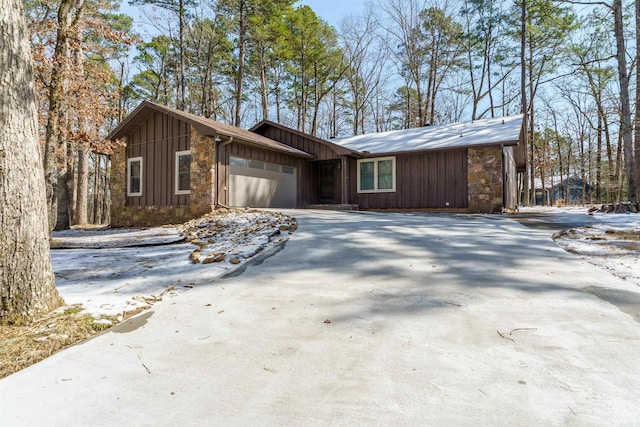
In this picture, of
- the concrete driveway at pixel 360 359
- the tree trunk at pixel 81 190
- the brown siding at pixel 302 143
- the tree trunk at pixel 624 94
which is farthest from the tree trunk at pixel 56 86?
the tree trunk at pixel 624 94

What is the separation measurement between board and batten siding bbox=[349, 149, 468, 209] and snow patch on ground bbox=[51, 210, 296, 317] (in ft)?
20.4

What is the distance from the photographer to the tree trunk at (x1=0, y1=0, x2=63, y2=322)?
221 centimetres

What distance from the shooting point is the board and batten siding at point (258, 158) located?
9438mm

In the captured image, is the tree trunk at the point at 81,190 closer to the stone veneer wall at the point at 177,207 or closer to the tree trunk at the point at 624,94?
the stone veneer wall at the point at 177,207

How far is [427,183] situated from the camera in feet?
37.0

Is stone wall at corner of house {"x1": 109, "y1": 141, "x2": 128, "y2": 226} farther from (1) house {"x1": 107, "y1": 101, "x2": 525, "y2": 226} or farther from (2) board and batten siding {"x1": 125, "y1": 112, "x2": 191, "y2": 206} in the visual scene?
(2) board and batten siding {"x1": 125, "y1": 112, "x2": 191, "y2": 206}

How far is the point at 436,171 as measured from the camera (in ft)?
36.6

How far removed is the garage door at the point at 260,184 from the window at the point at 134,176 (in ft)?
10.6

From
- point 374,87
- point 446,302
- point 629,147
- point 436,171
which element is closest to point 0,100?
point 446,302

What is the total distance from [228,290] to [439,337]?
169cm

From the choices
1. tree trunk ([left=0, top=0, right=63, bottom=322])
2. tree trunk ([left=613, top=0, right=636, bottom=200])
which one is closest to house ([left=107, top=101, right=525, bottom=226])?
tree trunk ([left=613, top=0, right=636, bottom=200])

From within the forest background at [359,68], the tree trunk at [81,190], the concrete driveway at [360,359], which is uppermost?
the forest background at [359,68]

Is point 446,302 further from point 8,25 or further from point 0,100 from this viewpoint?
point 8,25

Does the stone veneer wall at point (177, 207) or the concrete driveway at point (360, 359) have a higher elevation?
the stone veneer wall at point (177, 207)
